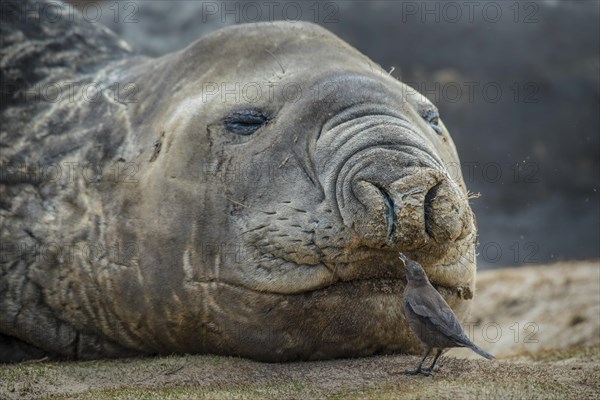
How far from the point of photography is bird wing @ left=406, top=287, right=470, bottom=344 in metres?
5.66

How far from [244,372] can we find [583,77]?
36.9 feet

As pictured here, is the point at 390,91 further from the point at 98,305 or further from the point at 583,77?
the point at 583,77

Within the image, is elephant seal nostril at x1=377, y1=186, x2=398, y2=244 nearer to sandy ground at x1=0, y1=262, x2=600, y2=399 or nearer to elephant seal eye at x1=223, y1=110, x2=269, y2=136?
sandy ground at x1=0, y1=262, x2=600, y2=399

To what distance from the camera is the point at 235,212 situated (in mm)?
6336

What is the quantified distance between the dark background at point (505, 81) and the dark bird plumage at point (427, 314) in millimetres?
9386

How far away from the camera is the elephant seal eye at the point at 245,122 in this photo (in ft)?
21.7

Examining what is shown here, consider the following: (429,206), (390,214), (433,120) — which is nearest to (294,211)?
(390,214)

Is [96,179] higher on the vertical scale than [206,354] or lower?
higher

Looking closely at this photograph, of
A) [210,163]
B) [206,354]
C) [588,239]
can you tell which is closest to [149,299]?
[206,354]

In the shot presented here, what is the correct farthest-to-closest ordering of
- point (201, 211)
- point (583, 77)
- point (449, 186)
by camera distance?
1. point (583, 77)
2. point (201, 211)
3. point (449, 186)

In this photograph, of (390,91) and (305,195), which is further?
(390,91)

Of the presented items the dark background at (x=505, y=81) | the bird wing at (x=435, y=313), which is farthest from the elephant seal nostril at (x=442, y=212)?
the dark background at (x=505, y=81)

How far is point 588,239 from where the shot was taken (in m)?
14.8

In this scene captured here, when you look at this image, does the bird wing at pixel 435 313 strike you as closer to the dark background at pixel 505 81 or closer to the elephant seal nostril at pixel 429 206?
the elephant seal nostril at pixel 429 206
